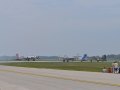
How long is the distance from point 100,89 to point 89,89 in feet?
2.15

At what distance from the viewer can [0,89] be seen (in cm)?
2902

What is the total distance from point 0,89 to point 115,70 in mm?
20850

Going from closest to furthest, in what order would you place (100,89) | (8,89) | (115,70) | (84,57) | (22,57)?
1. (100,89)
2. (8,89)
3. (115,70)
4. (84,57)
5. (22,57)

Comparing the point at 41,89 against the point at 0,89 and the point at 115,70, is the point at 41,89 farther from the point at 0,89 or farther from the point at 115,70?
the point at 115,70

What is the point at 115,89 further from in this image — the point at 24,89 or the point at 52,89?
the point at 24,89

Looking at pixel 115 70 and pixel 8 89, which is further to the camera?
pixel 115 70

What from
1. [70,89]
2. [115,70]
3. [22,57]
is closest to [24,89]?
[70,89]

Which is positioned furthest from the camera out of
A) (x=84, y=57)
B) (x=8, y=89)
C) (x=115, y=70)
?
(x=84, y=57)

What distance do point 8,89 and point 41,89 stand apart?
2.21m

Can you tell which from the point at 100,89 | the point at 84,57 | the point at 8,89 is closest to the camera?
the point at 100,89

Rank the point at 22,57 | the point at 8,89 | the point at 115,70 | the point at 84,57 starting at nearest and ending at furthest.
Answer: the point at 8,89 < the point at 115,70 < the point at 84,57 < the point at 22,57

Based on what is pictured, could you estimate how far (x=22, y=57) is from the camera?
575ft

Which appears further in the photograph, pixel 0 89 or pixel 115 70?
pixel 115 70

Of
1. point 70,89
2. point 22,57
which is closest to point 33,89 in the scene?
point 70,89
